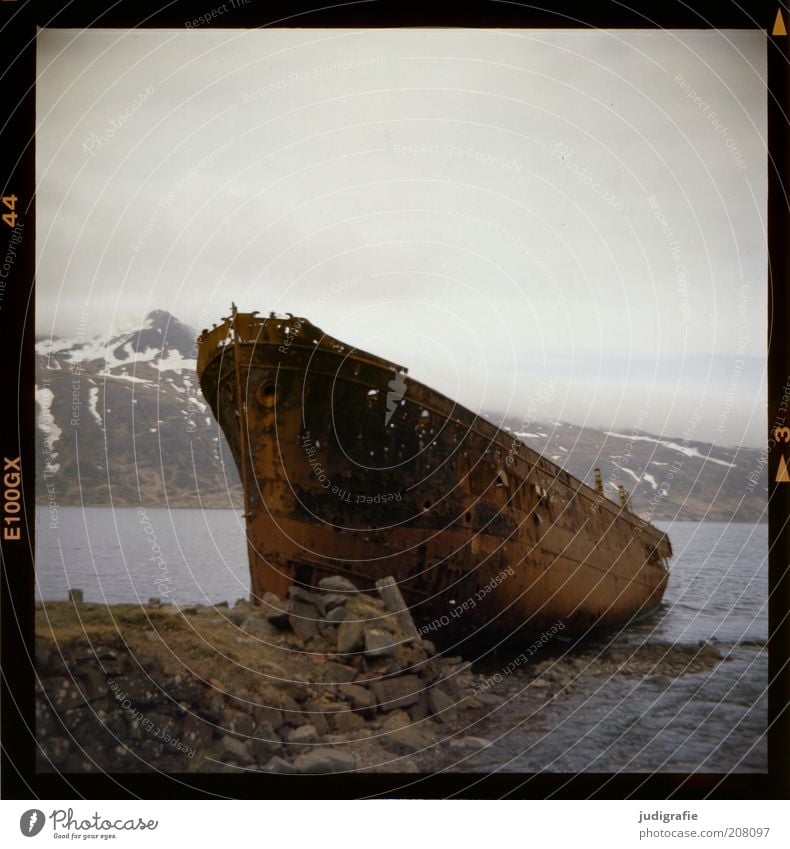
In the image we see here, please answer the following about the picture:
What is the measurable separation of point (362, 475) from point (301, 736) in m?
3.26

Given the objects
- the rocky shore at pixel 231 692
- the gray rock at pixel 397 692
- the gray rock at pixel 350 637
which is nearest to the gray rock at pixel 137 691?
the rocky shore at pixel 231 692

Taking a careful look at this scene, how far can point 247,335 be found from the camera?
929 centimetres

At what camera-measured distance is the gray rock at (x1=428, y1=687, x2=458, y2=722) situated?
816 centimetres

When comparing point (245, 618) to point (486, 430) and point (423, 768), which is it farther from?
point (486, 430)

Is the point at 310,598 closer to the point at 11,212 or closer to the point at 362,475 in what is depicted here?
the point at 362,475

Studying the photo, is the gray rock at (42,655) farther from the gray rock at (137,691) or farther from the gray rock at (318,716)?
the gray rock at (318,716)

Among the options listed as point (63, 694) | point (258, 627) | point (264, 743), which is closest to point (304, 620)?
point (258, 627)

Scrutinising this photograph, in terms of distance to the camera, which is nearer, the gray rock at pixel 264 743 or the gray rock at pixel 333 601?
the gray rock at pixel 264 743

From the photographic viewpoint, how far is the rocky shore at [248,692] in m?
7.07

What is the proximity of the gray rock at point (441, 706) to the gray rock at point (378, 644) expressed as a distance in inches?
30.0

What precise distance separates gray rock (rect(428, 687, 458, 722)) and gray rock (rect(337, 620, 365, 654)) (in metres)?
1.09

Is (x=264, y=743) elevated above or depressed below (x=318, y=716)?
below
